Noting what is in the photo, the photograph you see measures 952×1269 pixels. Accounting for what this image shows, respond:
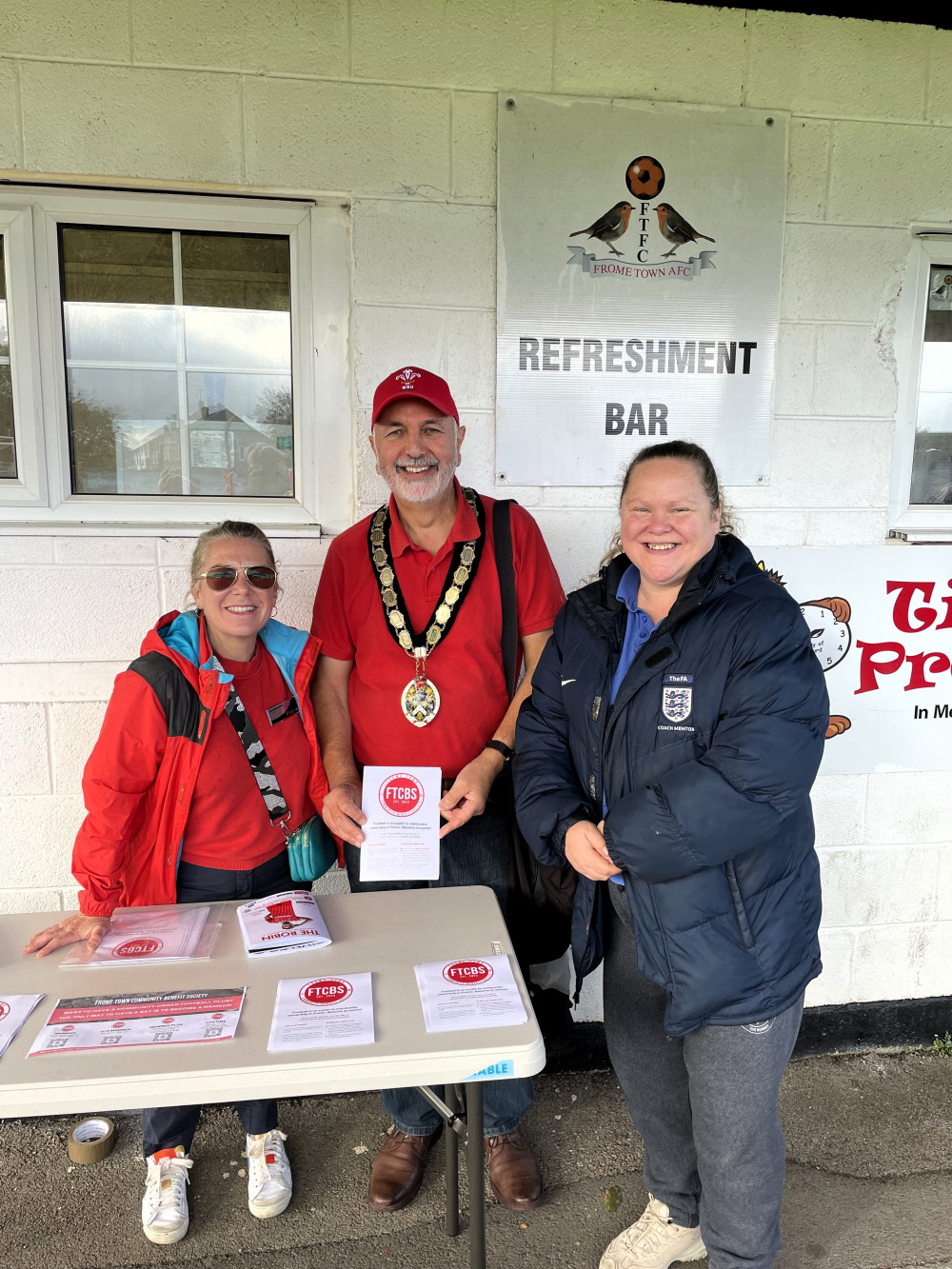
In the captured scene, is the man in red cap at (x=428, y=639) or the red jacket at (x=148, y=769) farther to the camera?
the man in red cap at (x=428, y=639)

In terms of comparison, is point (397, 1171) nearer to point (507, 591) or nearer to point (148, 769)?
point (148, 769)

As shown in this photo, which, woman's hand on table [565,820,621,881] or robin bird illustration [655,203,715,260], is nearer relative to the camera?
woman's hand on table [565,820,621,881]

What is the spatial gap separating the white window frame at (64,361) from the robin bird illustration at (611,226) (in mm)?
731

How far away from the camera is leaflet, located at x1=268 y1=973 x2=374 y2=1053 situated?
1.33 metres

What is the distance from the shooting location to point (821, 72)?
250 cm

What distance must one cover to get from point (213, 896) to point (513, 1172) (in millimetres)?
1123

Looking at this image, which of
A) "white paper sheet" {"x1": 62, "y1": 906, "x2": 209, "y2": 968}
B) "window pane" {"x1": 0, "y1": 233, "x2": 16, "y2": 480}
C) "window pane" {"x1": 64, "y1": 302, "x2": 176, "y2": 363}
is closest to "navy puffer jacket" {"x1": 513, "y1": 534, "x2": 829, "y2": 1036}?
"white paper sheet" {"x1": 62, "y1": 906, "x2": 209, "y2": 968}

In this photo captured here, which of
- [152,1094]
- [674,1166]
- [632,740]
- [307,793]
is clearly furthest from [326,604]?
[674,1166]

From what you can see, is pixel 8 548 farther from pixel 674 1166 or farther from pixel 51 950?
pixel 674 1166

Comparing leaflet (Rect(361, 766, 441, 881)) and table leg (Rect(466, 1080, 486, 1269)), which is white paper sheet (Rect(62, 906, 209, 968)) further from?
table leg (Rect(466, 1080, 486, 1269))

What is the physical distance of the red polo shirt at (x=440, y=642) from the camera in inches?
82.4

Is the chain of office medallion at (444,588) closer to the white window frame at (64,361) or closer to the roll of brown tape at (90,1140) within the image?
the white window frame at (64,361)

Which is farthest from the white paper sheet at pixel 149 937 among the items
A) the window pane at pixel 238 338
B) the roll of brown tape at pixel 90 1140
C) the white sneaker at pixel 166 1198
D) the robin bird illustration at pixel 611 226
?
the robin bird illustration at pixel 611 226

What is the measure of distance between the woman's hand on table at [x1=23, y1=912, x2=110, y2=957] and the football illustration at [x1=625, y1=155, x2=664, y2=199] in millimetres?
2406
